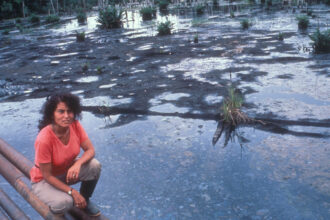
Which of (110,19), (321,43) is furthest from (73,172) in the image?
(110,19)

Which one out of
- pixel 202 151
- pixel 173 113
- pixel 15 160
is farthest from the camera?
pixel 173 113

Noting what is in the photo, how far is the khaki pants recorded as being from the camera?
2193 millimetres

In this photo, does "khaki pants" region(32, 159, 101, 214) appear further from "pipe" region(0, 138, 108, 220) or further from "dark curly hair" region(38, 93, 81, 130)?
"dark curly hair" region(38, 93, 81, 130)

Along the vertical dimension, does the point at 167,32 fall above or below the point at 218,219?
above

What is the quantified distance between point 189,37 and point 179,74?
19.2ft

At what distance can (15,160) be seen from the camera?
238 cm

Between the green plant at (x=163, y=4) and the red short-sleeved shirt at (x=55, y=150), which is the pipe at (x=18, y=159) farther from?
the green plant at (x=163, y=4)

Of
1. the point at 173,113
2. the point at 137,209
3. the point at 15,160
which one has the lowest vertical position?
the point at 137,209

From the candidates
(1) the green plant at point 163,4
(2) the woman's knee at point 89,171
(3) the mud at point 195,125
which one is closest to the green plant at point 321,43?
(3) the mud at point 195,125

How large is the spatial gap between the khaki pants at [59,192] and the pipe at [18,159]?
0.45 feet

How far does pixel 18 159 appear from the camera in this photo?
2.37 m

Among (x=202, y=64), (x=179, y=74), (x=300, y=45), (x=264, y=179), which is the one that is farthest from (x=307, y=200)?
(x=300, y=45)

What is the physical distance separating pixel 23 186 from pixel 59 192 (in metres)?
0.24

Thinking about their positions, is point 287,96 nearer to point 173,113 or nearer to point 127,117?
point 173,113
